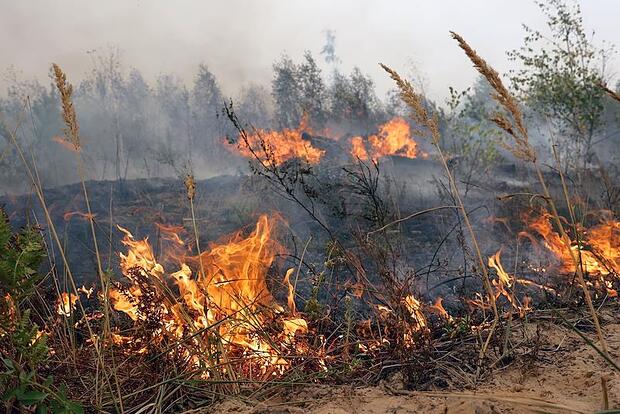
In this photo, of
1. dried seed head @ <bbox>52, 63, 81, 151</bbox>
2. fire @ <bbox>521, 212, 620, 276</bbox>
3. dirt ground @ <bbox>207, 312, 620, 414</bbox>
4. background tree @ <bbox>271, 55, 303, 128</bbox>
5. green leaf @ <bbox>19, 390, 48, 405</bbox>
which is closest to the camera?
green leaf @ <bbox>19, 390, 48, 405</bbox>

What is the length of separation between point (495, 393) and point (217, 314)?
175 cm

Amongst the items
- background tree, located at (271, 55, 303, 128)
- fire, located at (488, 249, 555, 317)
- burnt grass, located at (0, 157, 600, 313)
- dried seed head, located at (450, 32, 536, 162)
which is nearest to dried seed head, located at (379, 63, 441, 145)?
dried seed head, located at (450, 32, 536, 162)

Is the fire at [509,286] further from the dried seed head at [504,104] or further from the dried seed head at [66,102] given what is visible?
the dried seed head at [66,102]

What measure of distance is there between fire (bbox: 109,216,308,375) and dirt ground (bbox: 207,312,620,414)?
323mm

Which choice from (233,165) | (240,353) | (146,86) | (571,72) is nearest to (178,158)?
(233,165)

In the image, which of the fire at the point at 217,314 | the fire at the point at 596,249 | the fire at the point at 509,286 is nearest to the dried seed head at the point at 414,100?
the fire at the point at 509,286

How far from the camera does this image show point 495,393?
74.0 inches

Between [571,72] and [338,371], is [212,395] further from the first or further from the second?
[571,72]

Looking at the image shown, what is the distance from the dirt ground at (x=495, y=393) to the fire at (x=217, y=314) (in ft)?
1.06

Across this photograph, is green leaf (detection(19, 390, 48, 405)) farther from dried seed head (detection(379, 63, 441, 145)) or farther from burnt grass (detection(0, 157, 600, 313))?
A: burnt grass (detection(0, 157, 600, 313))

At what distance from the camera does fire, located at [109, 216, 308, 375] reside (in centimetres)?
236

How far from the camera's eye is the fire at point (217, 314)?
2.36 metres

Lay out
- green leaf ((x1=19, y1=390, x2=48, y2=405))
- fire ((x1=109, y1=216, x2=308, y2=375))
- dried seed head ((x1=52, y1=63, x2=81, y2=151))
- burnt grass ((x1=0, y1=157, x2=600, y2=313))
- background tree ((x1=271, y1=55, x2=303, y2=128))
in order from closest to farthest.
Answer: green leaf ((x1=19, y1=390, x2=48, y2=405)) → dried seed head ((x1=52, y1=63, x2=81, y2=151)) → fire ((x1=109, y1=216, x2=308, y2=375)) → burnt grass ((x1=0, y1=157, x2=600, y2=313)) → background tree ((x1=271, y1=55, x2=303, y2=128))

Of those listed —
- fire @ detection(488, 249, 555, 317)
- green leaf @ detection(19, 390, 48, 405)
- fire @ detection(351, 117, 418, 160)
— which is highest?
fire @ detection(351, 117, 418, 160)
